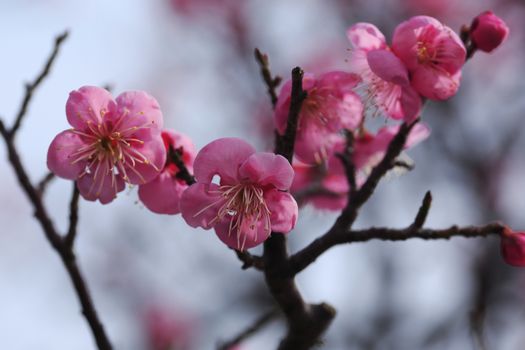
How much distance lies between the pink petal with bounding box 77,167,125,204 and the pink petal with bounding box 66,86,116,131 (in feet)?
0.41

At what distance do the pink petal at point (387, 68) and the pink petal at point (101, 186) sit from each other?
68cm

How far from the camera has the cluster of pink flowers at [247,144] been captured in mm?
1682

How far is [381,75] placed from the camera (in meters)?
1.88

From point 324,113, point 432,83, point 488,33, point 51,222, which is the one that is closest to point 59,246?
point 51,222

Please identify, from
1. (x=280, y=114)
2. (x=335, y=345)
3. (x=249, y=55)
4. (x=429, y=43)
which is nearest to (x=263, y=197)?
(x=280, y=114)

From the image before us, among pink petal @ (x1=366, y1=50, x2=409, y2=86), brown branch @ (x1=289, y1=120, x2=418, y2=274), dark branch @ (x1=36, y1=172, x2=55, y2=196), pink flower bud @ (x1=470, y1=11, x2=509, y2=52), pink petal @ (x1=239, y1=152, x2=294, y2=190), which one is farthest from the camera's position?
dark branch @ (x1=36, y1=172, x2=55, y2=196)

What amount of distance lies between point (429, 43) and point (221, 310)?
155 inches

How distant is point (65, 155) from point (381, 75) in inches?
31.1

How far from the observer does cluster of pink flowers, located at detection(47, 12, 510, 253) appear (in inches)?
66.2

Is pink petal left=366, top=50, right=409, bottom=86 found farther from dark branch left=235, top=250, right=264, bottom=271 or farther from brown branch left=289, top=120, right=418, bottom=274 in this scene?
dark branch left=235, top=250, right=264, bottom=271

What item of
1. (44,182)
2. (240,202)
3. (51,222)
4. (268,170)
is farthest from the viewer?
(44,182)

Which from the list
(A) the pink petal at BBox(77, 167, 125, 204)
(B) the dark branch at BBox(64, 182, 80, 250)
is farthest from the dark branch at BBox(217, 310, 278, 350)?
(A) the pink petal at BBox(77, 167, 125, 204)

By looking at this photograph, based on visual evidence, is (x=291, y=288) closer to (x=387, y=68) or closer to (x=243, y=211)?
(x=243, y=211)

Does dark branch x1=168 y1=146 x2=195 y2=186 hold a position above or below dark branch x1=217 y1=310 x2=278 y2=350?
above
